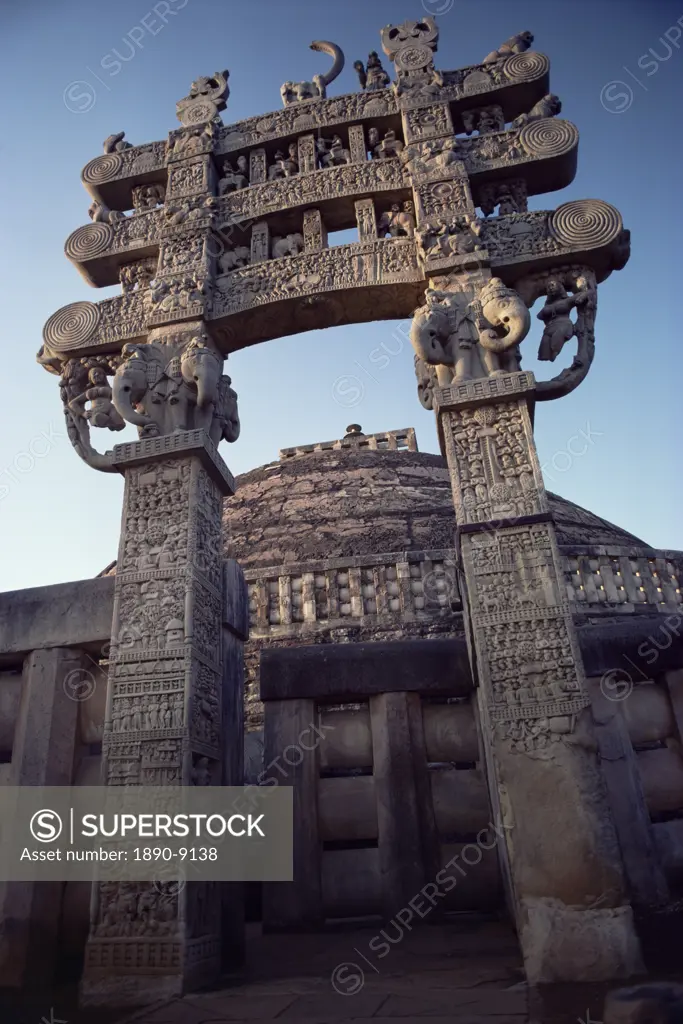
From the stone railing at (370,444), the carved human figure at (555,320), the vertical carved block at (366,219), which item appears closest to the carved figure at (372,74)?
the vertical carved block at (366,219)

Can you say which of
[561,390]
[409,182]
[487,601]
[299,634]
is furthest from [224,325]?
[299,634]

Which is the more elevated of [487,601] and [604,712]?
[487,601]

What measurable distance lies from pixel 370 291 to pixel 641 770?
14.1 feet

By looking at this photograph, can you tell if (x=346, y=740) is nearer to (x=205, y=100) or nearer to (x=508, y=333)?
(x=508, y=333)

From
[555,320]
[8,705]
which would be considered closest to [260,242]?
[555,320]

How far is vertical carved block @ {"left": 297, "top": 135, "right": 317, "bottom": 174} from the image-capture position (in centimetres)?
698

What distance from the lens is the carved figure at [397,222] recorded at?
651cm

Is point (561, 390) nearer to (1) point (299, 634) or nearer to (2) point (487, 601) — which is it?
(2) point (487, 601)

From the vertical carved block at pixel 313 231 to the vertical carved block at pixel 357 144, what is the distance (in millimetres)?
711

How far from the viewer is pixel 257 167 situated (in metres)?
7.20

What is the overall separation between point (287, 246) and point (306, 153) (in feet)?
3.89

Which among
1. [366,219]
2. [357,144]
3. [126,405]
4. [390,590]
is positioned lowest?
[126,405]

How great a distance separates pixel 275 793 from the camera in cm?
501

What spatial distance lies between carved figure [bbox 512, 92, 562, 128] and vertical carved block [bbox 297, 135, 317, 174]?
6.39ft
